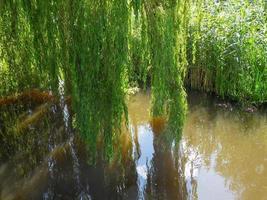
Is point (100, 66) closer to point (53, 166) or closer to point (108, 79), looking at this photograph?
point (108, 79)

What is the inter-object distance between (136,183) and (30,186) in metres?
1.33

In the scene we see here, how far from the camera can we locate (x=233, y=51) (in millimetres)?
6875

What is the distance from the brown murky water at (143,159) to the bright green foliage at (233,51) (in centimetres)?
41

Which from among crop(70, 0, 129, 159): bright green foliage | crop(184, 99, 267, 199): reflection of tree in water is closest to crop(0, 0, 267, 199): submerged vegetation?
crop(70, 0, 129, 159): bright green foliage

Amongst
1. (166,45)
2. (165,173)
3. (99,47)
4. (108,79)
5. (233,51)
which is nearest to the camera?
(99,47)

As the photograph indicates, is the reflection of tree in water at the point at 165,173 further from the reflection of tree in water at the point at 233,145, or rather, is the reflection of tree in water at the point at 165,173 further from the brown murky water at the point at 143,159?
the reflection of tree in water at the point at 233,145

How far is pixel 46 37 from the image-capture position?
13.7ft

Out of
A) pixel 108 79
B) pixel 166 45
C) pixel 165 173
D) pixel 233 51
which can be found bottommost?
pixel 165 173

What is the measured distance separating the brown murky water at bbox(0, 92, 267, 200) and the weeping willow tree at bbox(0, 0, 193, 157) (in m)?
0.80

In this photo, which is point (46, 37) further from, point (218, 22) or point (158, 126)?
point (218, 22)

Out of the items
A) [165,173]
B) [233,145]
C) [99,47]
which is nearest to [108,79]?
[99,47]

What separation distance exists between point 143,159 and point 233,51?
100.0 inches

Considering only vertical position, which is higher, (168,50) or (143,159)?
(168,50)

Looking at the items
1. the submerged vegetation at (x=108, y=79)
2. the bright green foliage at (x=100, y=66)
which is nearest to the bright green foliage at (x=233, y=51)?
the submerged vegetation at (x=108, y=79)
